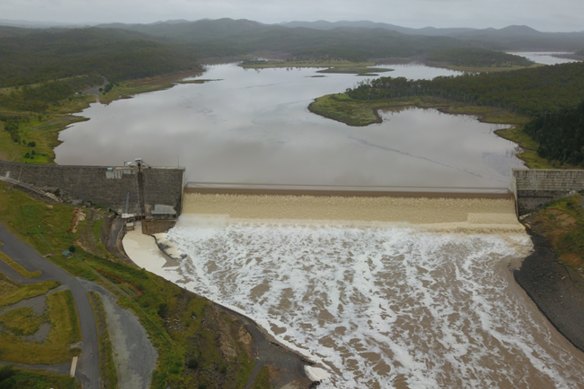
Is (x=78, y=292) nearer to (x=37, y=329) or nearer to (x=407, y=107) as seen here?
(x=37, y=329)

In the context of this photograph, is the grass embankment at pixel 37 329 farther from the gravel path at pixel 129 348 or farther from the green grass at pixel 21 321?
the gravel path at pixel 129 348

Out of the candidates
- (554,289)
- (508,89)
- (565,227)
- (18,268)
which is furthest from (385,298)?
(508,89)

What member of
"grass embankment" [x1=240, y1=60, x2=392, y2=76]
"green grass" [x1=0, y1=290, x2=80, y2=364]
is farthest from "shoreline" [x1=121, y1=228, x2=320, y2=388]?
"grass embankment" [x1=240, y1=60, x2=392, y2=76]

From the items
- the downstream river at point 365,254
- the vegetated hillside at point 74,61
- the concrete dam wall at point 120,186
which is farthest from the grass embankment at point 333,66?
the concrete dam wall at point 120,186

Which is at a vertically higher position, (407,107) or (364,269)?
(407,107)

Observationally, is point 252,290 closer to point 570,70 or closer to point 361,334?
point 361,334

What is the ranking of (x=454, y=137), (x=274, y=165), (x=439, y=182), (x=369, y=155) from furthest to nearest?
1. (x=454, y=137)
2. (x=369, y=155)
3. (x=274, y=165)
4. (x=439, y=182)

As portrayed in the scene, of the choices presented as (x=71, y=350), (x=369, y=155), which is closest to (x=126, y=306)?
(x=71, y=350)
